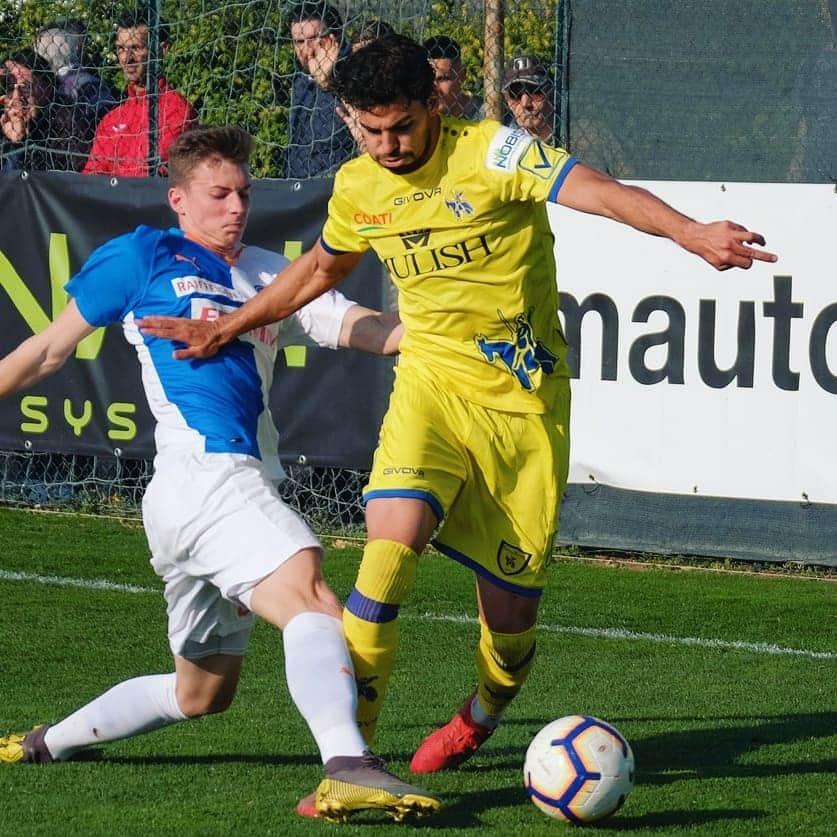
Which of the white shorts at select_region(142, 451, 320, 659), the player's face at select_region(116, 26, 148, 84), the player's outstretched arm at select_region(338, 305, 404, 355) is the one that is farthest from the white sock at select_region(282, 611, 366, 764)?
the player's face at select_region(116, 26, 148, 84)

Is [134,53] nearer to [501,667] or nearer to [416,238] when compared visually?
[416,238]

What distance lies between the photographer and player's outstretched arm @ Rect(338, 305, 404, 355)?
548cm

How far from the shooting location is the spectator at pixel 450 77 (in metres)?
9.63

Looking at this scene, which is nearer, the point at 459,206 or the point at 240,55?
the point at 459,206

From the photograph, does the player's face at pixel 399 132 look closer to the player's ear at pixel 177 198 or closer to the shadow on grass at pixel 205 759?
the player's ear at pixel 177 198

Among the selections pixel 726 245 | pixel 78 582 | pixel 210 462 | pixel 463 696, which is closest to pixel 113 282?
pixel 210 462

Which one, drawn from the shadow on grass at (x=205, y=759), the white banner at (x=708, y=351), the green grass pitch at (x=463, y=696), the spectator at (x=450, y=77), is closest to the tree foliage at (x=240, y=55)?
the spectator at (x=450, y=77)

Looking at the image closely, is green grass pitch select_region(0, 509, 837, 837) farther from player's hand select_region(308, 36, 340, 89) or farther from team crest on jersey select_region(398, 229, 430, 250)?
player's hand select_region(308, 36, 340, 89)

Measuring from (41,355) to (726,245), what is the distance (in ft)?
6.61

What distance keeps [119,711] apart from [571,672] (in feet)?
7.61

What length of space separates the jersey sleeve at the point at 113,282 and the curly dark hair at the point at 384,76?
0.75 metres

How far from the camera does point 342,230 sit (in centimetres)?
532

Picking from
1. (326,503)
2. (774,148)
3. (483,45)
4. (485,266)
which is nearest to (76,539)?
(326,503)

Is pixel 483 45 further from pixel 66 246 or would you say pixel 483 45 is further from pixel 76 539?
pixel 76 539
